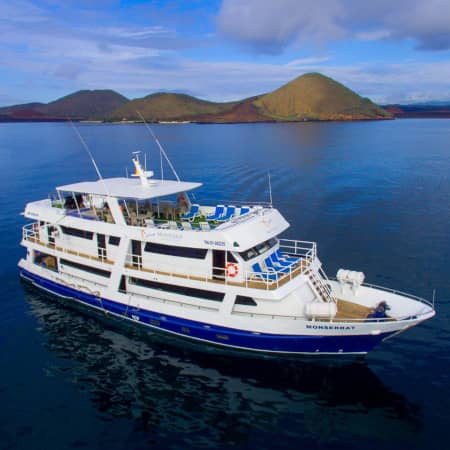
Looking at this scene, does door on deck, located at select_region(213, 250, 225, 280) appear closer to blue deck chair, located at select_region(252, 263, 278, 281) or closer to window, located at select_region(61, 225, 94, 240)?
blue deck chair, located at select_region(252, 263, 278, 281)

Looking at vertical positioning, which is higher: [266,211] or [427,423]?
[266,211]

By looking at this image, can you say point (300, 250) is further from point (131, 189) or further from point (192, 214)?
point (131, 189)

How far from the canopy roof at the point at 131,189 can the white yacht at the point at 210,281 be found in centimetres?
6

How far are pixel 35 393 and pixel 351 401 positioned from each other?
1224cm

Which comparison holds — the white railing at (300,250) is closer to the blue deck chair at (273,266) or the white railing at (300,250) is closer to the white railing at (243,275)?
the white railing at (243,275)

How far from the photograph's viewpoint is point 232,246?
17.7 metres

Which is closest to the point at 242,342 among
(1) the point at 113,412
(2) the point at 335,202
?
(1) the point at 113,412

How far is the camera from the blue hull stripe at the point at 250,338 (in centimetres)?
1706

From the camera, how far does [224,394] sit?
16.0 metres

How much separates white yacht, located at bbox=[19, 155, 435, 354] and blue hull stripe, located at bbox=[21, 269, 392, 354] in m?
→ 0.04

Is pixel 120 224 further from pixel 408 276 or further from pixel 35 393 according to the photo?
pixel 408 276

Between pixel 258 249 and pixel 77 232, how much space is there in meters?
→ 10.4

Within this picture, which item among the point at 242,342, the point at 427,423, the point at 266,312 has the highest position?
the point at 266,312

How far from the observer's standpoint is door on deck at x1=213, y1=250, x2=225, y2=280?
1844 centimetres
